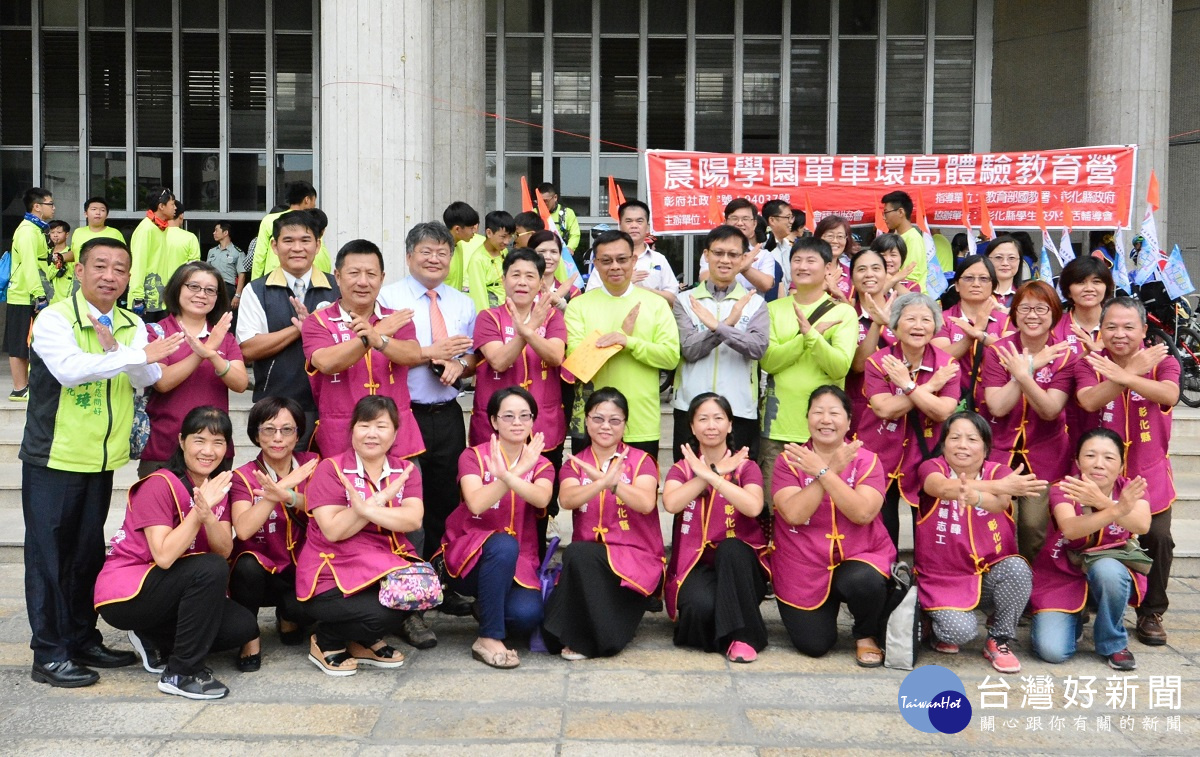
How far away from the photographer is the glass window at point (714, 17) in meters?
14.1

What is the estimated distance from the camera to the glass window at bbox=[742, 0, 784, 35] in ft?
46.1

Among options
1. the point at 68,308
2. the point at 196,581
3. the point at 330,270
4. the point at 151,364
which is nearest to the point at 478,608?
the point at 196,581

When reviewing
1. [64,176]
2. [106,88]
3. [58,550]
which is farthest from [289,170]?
[58,550]

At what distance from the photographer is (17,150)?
14188 mm

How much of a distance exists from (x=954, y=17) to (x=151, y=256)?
10.7 m

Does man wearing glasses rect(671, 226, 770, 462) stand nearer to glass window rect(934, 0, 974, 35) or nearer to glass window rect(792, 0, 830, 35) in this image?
glass window rect(792, 0, 830, 35)

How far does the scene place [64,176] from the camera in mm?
14242

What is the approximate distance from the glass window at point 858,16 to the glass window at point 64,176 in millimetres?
10516

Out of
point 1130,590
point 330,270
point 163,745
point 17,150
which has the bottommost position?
point 163,745

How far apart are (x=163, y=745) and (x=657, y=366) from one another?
2630 millimetres

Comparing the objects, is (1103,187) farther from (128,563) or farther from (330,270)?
(128,563)

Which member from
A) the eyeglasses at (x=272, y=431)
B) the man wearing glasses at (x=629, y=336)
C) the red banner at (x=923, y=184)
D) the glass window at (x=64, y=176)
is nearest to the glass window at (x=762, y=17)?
the red banner at (x=923, y=184)

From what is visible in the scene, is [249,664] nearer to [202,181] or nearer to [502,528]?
[502,528]

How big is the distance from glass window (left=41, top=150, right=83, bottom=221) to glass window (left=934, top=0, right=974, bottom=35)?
11.8 m
